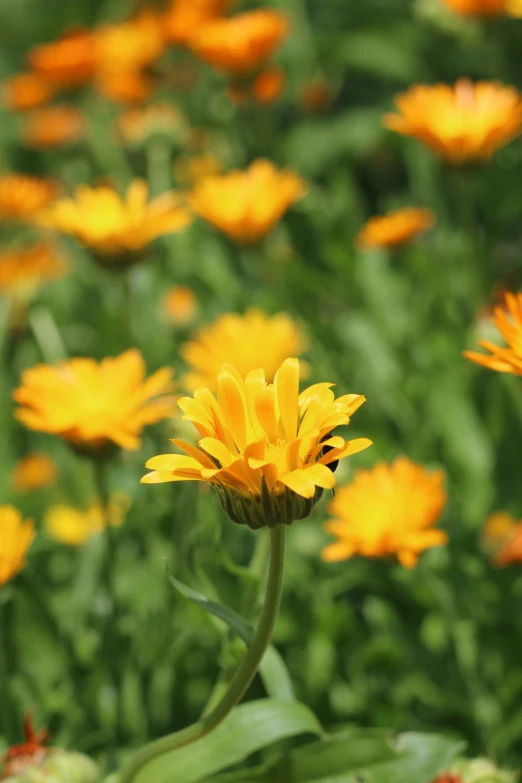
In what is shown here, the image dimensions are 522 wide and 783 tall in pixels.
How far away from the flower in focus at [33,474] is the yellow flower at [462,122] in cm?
78

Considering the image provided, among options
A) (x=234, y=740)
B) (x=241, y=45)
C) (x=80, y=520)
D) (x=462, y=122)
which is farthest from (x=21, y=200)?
(x=234, y=740)

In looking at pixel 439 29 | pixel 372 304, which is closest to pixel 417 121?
pixel 372 304

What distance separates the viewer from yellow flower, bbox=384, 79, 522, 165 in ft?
4.48

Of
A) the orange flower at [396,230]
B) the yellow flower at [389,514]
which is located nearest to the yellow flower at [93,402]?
the yellow flower at [389,514]

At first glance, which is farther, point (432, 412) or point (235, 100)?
point (235, 100)

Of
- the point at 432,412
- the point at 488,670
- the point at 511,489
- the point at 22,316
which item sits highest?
the point at 22,316

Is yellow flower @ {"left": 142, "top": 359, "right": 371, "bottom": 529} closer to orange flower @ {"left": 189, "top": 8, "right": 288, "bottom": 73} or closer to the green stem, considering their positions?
the green stem

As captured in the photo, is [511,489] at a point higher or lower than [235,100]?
lower

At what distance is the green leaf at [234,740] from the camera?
768 millimetres

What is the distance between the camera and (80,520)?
146 cm

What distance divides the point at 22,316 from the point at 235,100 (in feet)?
1.89

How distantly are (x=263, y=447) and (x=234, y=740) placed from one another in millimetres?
280

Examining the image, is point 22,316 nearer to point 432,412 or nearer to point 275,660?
point 432,412

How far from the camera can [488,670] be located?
3.65 ft
